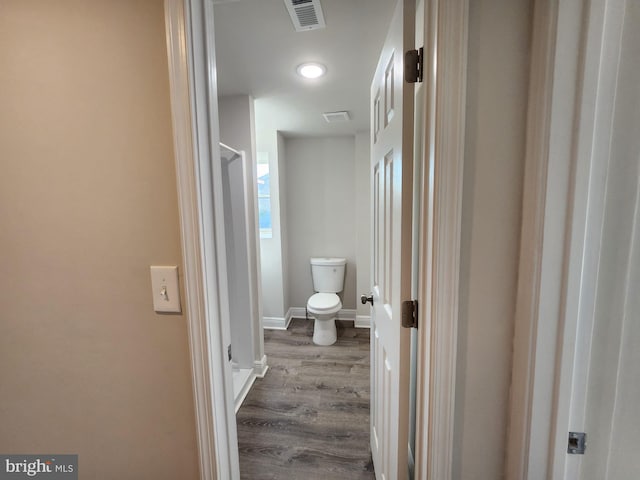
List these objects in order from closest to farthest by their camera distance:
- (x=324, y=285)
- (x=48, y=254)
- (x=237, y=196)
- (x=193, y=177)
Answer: (x=193, y=177)
(x=48, y=254)
(x=237, y=196)
(x=324, y=285)

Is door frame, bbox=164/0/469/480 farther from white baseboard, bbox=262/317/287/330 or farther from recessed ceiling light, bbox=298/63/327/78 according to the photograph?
white baseboard, bbox=262/317/287/330

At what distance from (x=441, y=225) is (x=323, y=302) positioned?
2211 millimetres

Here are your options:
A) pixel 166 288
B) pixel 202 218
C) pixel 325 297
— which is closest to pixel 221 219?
pixel 202 218

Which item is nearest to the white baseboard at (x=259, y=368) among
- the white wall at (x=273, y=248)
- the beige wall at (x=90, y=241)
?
the white wall at (x=273, y=248)

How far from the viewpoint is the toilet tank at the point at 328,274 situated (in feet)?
10.1

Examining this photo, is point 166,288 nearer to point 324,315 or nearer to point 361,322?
point 324,315

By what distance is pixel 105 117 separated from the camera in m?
0.71

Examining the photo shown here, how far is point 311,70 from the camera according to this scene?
5.33 feet

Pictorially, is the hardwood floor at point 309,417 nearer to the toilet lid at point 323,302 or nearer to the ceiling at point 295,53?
the toilet lid at point 323,302

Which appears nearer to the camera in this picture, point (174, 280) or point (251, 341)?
point (174, 280)

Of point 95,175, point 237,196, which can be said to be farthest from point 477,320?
point 237,196

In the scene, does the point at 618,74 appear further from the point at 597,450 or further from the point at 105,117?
the point at 105,117

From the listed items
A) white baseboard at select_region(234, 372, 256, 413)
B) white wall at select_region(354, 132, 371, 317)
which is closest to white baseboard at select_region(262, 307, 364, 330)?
white wall at select_region(354, 132, 371, 317)

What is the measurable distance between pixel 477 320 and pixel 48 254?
123 cm
